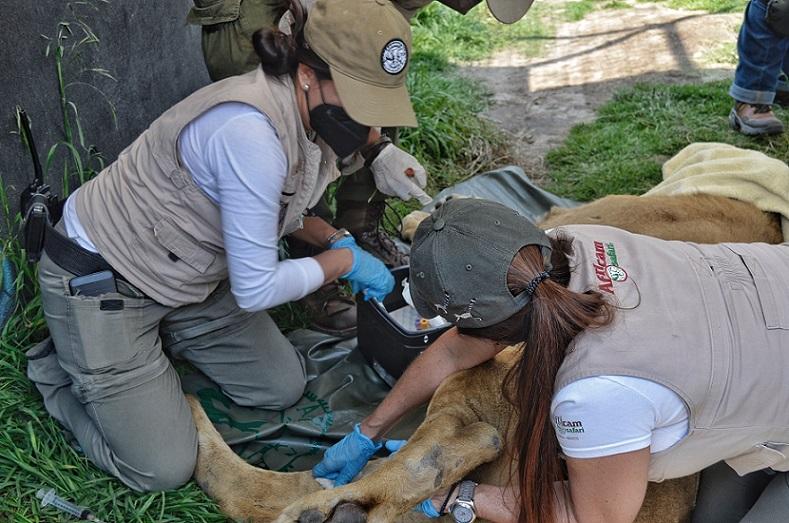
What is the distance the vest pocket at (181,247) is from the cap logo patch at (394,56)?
3.02 ft

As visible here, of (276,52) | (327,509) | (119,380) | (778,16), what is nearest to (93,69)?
(276,52)

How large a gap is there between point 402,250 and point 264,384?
1389 millimetres

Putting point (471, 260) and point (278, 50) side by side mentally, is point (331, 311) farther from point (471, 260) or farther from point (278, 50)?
point (471, 260)

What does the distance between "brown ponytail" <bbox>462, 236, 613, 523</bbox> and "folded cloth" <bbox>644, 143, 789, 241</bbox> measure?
1.78 m

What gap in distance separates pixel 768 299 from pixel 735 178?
169 centimetres

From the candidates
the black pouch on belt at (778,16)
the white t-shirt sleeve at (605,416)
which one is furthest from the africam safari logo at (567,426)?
the black pouch on belt at (778,16)

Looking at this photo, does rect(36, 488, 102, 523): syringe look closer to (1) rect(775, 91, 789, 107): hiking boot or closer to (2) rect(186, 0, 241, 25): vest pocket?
(2) rect(186, 0, 241, 25): vest pocket

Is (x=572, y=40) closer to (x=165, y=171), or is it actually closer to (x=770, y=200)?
(x=770, y=200)

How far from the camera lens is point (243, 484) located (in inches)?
122

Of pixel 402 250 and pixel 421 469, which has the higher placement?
pixel 421 469

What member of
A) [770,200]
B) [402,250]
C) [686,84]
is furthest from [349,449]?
[686,84]

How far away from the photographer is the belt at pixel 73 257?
3.02 metres

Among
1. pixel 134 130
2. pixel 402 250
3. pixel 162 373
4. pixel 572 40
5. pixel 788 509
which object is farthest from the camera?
pixel 572 40

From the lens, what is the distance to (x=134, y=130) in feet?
13.6
